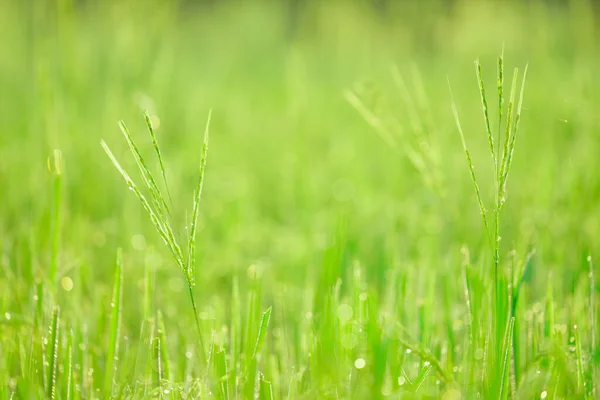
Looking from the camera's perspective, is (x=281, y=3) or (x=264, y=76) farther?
(x=281, y=3)

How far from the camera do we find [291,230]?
59.6 inches

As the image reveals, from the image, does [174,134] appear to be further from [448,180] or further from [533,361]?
[533,361]

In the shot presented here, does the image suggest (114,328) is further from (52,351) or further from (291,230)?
(291,230)

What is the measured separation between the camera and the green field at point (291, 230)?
28.4 inches

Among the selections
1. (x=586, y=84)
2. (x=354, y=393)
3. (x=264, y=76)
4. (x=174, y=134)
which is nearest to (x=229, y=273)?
(x=354, y=393)

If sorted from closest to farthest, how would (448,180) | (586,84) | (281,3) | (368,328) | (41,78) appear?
(368,328) → (41,78) → (586,84) → (448,180) → (281,3)

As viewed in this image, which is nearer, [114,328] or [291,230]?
[114,328]

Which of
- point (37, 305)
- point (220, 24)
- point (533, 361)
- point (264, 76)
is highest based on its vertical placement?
point (220, 24)

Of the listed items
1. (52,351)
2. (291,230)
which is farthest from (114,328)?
(291,230)

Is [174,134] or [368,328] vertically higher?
[174,134]

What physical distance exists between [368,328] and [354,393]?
0.08 meters

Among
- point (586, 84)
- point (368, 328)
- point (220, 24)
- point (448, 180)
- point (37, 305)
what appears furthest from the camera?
point (220, 24)

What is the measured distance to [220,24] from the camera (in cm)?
465

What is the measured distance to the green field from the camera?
722mm
